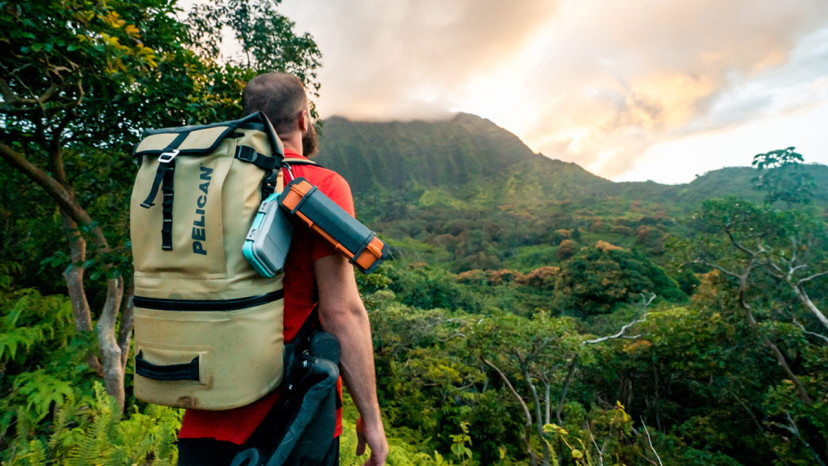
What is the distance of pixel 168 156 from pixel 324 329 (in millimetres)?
703

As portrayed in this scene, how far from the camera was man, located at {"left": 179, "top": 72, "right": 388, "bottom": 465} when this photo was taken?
112 centimetres

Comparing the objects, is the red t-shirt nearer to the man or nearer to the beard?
the man

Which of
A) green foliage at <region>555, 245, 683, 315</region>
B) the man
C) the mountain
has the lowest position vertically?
green foliage at <region>555, 245, 683, 315</region>

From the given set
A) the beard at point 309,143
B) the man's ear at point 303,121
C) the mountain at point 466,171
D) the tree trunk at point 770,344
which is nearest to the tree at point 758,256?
the tree trunk at point 770,344

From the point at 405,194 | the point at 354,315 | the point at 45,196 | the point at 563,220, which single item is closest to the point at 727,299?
the point at 354,315

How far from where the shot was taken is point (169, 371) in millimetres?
962

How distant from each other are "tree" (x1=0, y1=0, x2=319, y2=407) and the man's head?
1.69 meters

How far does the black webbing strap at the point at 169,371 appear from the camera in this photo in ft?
A: 3.10

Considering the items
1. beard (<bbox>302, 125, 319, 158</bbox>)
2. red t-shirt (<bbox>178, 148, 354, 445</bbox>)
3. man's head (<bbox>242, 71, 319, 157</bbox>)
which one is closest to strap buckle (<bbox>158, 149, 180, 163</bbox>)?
red t-shirt (<bbox>178, 148, 354, 445</bbox>)

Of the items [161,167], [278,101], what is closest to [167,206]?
[161,167]

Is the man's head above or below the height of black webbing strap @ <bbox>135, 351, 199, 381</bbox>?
above

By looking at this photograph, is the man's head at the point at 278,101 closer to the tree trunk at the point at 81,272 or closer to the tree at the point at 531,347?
the tree trunk at the point at 81,272

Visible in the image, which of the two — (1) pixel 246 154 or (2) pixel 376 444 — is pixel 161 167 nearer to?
(1) pixel 246 154

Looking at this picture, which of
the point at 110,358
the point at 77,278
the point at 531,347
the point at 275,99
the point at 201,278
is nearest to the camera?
the point at 201,278
